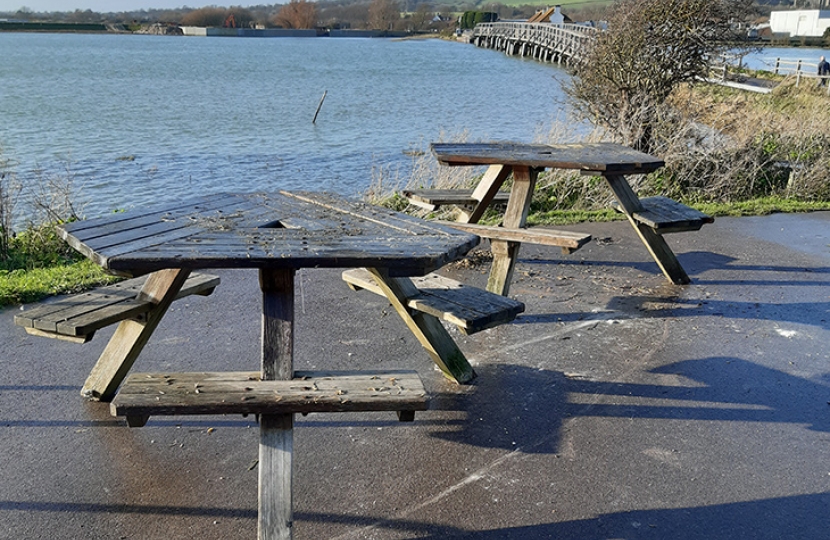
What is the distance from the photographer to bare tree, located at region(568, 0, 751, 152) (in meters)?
11.2

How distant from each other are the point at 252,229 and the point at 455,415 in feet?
4.85

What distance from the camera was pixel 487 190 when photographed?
22.8ft

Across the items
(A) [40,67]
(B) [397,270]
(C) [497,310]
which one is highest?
(B) [397,270]

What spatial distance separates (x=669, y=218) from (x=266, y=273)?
151 inches

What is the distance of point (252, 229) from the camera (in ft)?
13.7

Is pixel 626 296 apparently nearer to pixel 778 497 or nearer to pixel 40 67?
pixel 778 497

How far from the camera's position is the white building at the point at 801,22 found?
8094 centimetres

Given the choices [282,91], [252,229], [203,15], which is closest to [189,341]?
[252,229]

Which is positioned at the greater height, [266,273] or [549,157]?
[549,157]

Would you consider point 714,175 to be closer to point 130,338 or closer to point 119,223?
point 130,338

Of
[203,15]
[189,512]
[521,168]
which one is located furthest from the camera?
[203,15]

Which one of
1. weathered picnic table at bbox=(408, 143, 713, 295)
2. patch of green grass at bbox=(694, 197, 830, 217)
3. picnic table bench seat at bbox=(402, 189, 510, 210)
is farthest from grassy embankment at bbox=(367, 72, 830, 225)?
weathered picnic table at bbox=(408, 143, 713, 295)

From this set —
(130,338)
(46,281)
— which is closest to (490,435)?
(130,338)

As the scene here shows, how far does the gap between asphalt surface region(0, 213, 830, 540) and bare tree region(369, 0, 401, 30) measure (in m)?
130
